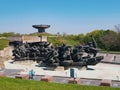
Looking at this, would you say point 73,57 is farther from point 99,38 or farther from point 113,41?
point 99,38

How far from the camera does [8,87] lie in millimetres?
10711

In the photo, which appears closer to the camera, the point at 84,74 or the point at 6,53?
the point at 84,74

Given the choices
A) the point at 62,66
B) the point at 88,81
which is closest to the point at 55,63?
the point at 62,66

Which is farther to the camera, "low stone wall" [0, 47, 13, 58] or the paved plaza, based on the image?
"low stone wall" [0, 47, 13, 58]

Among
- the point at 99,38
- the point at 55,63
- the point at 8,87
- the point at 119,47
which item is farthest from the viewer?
the point at 99,38

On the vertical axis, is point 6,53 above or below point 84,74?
above

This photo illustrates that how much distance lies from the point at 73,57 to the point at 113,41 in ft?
107

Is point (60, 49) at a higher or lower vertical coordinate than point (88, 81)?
higher

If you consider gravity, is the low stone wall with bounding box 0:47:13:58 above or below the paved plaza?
above

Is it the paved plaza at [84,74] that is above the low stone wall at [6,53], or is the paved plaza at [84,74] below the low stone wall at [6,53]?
below

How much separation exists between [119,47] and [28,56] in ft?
93.7

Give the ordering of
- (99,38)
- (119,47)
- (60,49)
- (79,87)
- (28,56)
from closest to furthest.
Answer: (79,87) → (60,49) → (28,56) → (119,47) → (99,38)

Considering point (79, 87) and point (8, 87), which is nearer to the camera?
point (8, 87)

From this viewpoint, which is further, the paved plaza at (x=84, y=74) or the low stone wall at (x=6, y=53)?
the low stone wall at (x=6, y=53)
